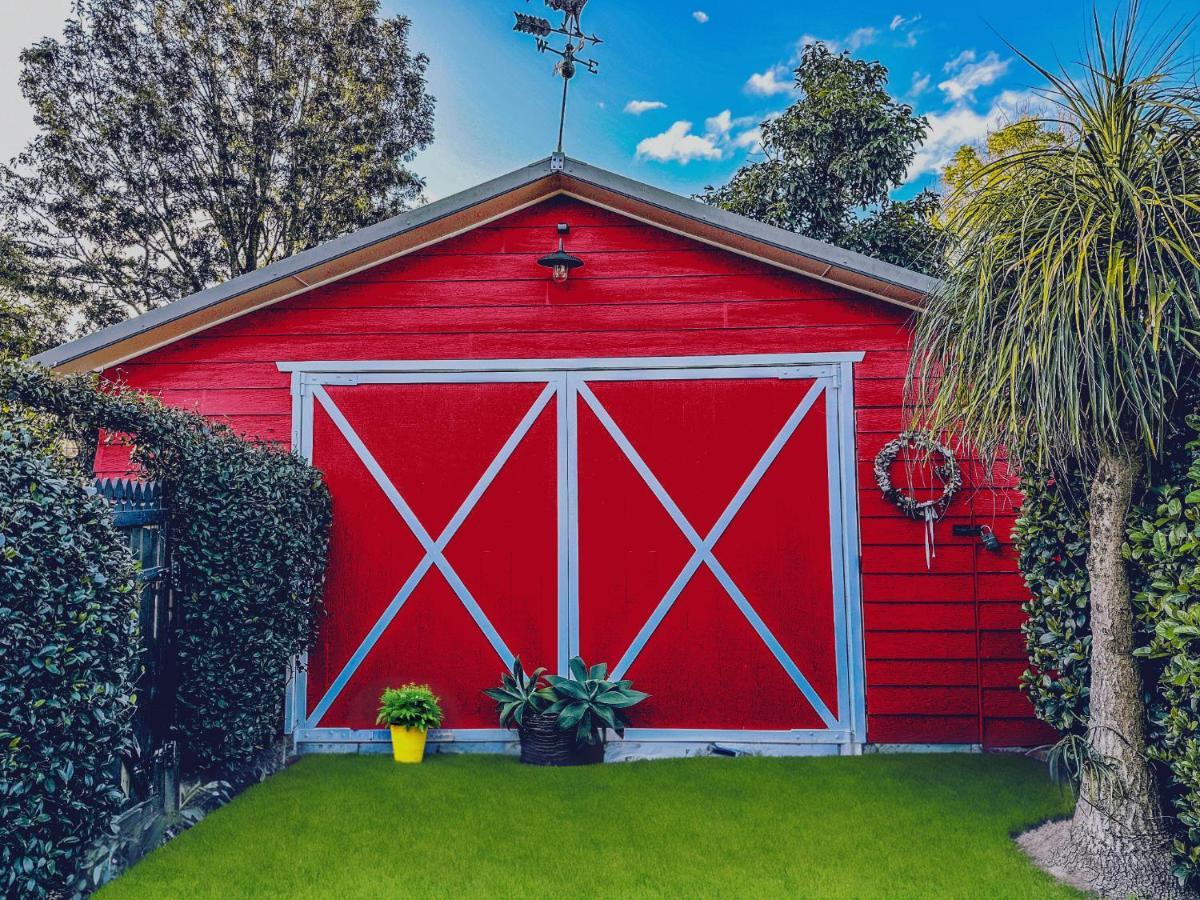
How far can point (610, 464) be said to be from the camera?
4.90 m

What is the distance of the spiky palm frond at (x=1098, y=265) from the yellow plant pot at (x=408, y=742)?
3353mm

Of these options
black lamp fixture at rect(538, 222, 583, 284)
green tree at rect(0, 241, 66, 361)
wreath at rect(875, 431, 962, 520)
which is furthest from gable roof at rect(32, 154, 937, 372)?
green tree at rect(0, 241, 66, 361)

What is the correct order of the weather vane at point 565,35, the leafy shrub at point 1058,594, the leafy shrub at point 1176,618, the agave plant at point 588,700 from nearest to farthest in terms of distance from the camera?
the leafy shrub at point 1176,618 → the leafy shrub at point 1058,594 → the agave plant at point 588,700 → the weather vane at point 565,35

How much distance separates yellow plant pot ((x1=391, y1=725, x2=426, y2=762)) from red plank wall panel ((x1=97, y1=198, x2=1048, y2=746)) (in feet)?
6.04

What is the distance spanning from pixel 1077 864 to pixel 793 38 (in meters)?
11.4

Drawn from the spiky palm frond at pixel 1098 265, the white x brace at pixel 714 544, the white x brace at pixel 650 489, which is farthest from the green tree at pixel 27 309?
the spiky palm frond at pixel 1098 265

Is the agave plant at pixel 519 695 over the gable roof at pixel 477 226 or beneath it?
beneath

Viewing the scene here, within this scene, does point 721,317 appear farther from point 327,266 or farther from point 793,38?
point 793,38

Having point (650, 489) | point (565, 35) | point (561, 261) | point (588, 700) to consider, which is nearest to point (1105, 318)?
point (650, 489)

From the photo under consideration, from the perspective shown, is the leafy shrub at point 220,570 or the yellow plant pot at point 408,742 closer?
the leafy shrub at point 220,570

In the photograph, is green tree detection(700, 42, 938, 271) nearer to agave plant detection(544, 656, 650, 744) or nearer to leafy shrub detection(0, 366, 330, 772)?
agave plant detection(544, 656, 650, 744)

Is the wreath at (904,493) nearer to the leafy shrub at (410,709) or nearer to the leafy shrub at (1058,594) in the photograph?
the leafy shrub at (1058,594)

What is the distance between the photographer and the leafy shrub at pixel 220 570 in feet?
11.9

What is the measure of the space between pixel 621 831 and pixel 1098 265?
9.63 feet
